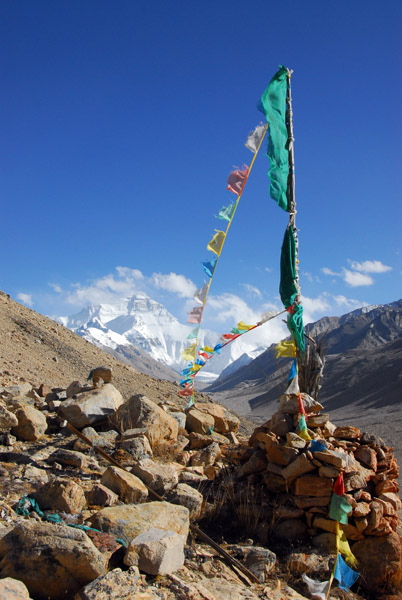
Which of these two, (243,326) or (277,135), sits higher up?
(277,135)

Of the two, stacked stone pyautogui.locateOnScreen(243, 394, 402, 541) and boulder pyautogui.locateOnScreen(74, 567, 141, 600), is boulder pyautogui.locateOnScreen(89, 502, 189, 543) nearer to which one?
boulder pyautogui.locateOnScreen(74, 567, 141, 600)

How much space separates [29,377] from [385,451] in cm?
1481

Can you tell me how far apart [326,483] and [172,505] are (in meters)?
2.44

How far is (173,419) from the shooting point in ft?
30.5

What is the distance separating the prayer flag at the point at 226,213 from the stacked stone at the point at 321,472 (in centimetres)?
415

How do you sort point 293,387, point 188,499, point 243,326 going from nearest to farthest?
point 188,499, point 293,387, point 243,326

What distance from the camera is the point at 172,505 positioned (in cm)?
541

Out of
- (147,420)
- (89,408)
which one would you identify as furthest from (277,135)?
(89,408)

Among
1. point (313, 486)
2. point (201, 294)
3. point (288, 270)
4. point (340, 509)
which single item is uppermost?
point (201, 294)

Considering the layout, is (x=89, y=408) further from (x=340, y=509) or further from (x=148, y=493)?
(x=340, y=509)

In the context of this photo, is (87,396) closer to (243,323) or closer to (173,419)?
(173,419)

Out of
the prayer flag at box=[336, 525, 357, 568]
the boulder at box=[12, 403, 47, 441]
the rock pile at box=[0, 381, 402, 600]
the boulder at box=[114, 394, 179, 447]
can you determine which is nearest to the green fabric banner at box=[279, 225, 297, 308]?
the rock pile at box=[0, 381, 402, 600]

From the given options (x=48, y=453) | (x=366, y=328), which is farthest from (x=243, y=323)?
(x=366, y=328)

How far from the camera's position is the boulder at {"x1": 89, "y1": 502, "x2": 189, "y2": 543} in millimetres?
4742
